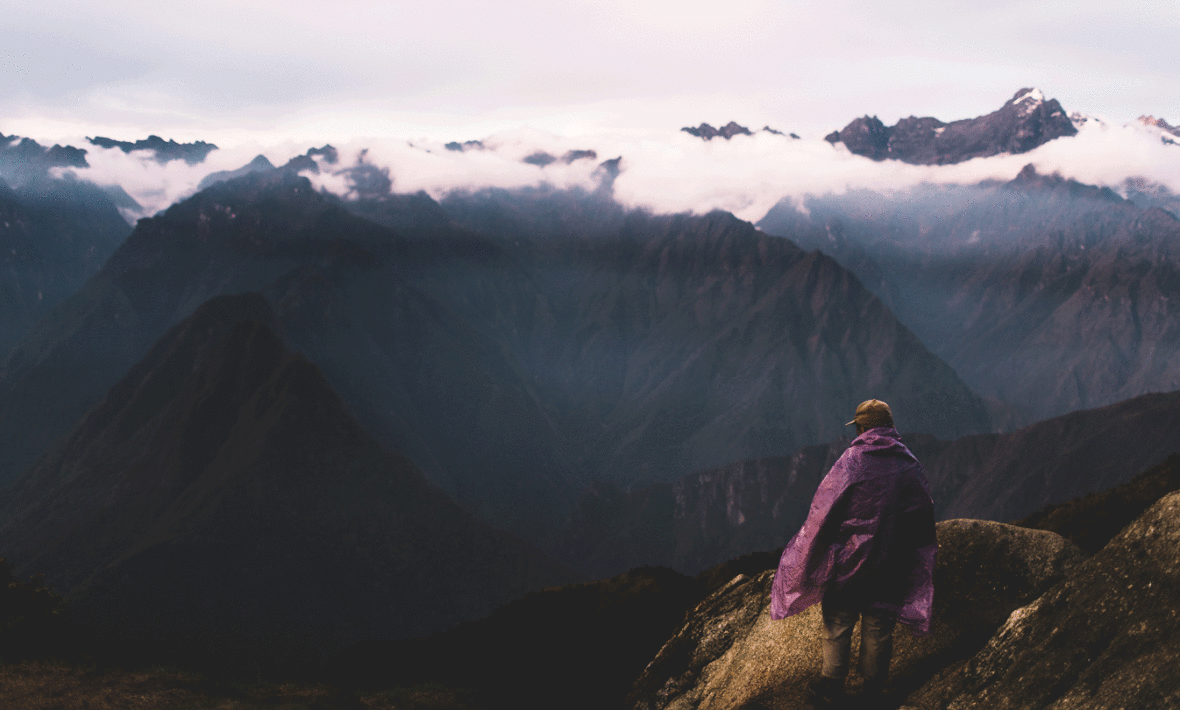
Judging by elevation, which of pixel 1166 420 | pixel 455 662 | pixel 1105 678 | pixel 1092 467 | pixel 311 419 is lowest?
pixel 1092 467

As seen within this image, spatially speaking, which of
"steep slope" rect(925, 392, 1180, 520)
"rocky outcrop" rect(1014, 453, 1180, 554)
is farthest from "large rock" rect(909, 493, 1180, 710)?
"steep slope" rect(925, 392, 1180, 520)

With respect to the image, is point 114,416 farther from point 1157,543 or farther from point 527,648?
point 1157,543

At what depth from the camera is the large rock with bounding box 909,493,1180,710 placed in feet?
29.3

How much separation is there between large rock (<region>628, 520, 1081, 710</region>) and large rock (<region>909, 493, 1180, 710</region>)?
1224 mm

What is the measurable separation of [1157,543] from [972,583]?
3912 millimetres

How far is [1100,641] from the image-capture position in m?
9.76

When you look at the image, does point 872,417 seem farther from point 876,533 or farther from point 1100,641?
point 1100,641

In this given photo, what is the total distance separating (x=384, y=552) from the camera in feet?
400

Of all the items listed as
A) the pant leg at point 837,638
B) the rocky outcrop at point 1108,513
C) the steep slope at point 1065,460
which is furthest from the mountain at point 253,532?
the steep slope at point 1065,460

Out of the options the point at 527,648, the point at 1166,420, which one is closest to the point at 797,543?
the point at 527,648

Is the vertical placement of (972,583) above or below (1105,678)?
below

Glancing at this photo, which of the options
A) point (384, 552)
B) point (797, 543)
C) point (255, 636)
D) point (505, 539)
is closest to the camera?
point (797, 543)

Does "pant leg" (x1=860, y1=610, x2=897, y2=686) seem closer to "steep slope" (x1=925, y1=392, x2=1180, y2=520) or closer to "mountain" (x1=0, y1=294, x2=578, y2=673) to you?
"mountain" (x1=0, y1=294, x2=578, y2=673)

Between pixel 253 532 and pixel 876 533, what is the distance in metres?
120
